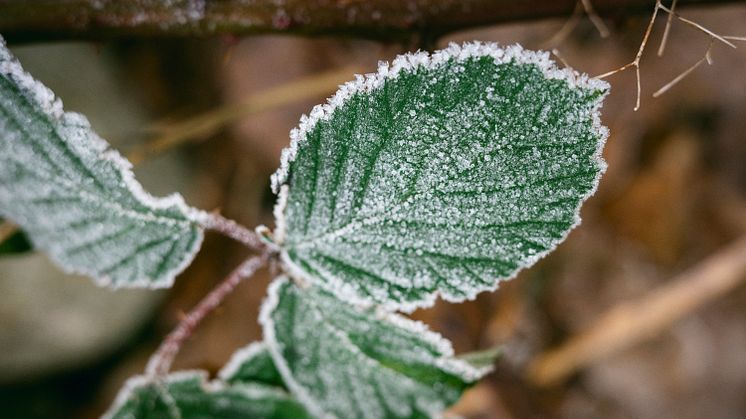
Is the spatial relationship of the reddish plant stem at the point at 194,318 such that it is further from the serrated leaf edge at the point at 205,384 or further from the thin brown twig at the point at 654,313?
the thin brown twig at the point at 654,313

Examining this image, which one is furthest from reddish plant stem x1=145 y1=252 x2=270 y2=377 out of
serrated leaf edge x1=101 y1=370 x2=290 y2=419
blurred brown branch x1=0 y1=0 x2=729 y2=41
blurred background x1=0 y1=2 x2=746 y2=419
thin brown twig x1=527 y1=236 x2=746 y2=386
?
thin brown twig x1=527 y1=236 x2=746 y2=386

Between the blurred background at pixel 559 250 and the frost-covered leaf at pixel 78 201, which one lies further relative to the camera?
the blurred background at pixel 559 250

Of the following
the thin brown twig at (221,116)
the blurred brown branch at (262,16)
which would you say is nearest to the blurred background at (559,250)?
the thin brown twig at (221,116)

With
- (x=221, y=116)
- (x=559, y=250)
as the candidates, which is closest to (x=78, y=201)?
(x=221, y=116)

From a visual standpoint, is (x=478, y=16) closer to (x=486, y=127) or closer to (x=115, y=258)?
(x=486, y=127)

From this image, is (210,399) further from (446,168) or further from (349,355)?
(446,168)

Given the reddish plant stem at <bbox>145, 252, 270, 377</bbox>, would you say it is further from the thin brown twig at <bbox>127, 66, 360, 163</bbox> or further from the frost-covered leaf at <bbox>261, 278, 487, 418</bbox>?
the thin brown twig at <bbox>127, 66, 360, 163</bbox>

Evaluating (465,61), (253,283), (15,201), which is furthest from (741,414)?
(15,201)
